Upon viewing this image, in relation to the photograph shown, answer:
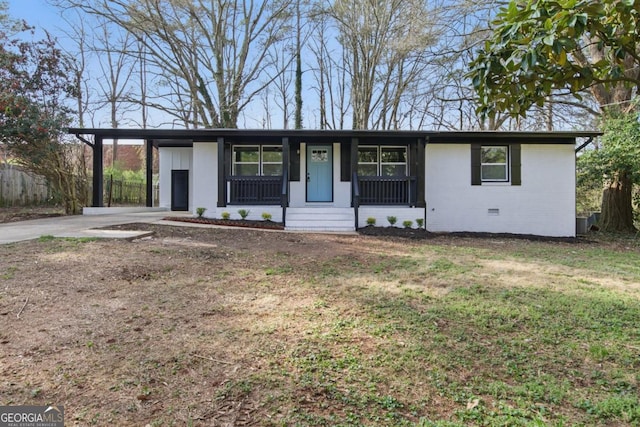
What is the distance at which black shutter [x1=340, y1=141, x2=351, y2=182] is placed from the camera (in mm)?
11727

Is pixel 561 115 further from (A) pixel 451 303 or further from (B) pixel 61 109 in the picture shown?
(B) pixel 61 109

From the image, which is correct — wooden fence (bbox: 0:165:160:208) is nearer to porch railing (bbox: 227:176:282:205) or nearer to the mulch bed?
the mulch bed

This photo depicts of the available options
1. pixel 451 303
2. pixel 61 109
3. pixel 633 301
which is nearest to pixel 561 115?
pixel 633 301

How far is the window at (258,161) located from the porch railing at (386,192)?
286 cm

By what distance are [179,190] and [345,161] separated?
6632mm

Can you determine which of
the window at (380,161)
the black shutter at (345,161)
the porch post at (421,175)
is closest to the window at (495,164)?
the porch post at (421,175)

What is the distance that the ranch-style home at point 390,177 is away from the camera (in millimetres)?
10688

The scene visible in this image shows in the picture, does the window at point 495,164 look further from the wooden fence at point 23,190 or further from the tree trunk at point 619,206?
the wooden fence at point 23,190

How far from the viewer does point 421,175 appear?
Answer: 10555 millimetres

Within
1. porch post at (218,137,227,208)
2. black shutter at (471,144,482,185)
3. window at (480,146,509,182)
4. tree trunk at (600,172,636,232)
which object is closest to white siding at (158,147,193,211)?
porch post at (218,137,227,208)

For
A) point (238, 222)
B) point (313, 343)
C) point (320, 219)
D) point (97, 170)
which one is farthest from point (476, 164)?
point (97, 170)

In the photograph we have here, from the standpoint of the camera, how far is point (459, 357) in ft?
8.53

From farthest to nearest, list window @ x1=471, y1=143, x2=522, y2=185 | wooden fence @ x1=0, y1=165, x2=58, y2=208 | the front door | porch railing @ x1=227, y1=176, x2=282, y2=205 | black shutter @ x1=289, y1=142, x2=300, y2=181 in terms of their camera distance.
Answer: the front door, wooden fence @ x1=0, y1=165, x2=58, y2=208, black shutter @ x1=289, y1=142, x2=300, y2=181, window @ x1=471, y1=143, x2=522, y2=185, porch railing @ x1=227, y1=176, x2=282, y2=205

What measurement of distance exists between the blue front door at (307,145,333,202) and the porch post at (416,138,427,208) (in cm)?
277
